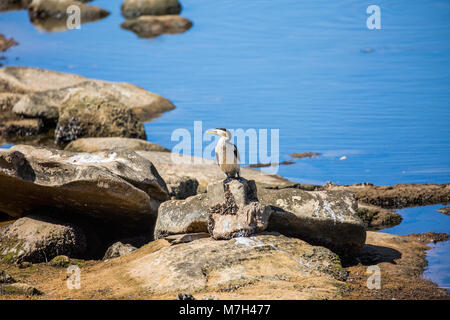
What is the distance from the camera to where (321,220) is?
9.63m

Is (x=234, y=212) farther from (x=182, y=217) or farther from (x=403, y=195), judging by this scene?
(x=403, y=195)

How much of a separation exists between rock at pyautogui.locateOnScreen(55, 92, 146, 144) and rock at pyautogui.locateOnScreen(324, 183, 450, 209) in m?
5.83

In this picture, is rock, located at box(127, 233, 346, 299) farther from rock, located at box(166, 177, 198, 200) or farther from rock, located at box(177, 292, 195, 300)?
rock, located at box(166, 177, 198, 200)

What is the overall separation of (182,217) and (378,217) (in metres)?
4.18

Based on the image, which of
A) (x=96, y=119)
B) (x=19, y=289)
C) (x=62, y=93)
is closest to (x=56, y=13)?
(x=62, y=93)

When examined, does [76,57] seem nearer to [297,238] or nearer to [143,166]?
[143,166]

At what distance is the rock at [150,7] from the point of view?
28203mm

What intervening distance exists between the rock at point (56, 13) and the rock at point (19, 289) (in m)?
23.9

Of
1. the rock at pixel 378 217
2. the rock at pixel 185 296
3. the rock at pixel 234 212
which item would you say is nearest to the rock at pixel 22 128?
the rock at pixel 378 217

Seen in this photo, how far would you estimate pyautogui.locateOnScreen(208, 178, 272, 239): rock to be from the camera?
8.99 m

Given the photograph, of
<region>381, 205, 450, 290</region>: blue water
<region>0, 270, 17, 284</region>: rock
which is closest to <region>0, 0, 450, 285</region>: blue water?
<region>381, 205, 450, 290</region>: blue water

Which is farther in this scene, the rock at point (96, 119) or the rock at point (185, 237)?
the rock at point (96, 119)
